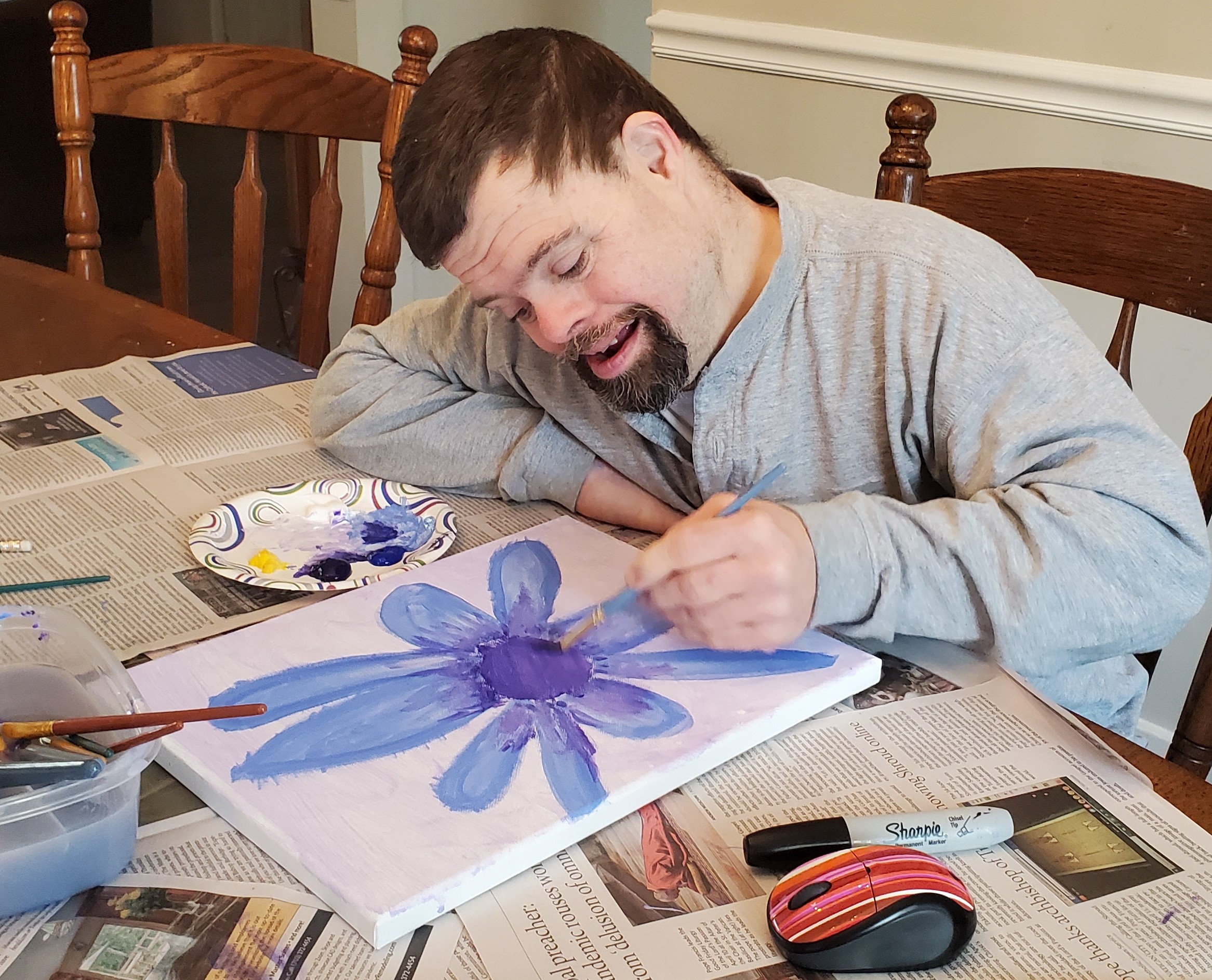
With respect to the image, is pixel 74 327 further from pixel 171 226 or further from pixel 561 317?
pixel 561 317

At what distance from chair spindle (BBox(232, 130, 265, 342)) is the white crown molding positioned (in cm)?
80

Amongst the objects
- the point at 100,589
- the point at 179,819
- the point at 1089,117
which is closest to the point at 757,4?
the point at 1089,117

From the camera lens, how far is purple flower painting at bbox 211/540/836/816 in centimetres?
65

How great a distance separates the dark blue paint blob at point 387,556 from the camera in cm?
93

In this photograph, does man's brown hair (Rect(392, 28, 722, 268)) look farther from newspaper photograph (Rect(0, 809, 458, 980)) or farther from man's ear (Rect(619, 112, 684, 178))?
newspaper photograph (Rect(0, 809, 458, 980))

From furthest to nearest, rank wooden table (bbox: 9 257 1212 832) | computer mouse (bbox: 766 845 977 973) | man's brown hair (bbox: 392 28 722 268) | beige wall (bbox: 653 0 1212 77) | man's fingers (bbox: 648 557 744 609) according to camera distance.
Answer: beige wall (bbox: 653 0 1212 77), wooden table (bbox: 9 257 1212 832), man's brown hair (bbox: 392 28 722 268), man's fingers (bbox: 648 557 744 609), computer mouse (bbox: 766 845 977 973)

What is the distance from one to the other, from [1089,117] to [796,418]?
0.87 meters

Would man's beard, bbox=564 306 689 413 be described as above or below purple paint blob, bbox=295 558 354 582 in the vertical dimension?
above

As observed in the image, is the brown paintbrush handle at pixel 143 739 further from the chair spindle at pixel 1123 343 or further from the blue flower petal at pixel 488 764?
the chair spindle at pixel 1123 343

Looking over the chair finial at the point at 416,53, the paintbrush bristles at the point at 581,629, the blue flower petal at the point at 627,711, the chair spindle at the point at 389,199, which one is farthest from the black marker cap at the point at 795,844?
the chair finial at the point at 416,53

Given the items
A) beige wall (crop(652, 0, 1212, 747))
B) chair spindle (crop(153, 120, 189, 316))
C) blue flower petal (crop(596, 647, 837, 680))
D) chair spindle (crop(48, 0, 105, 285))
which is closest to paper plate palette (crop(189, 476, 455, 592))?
blue flower petal (crop(596, 647, 837, 680))

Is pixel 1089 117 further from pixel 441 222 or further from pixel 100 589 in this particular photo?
pixel 100 589

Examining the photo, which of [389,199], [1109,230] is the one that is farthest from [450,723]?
[389,199]

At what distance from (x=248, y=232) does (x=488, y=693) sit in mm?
1041
